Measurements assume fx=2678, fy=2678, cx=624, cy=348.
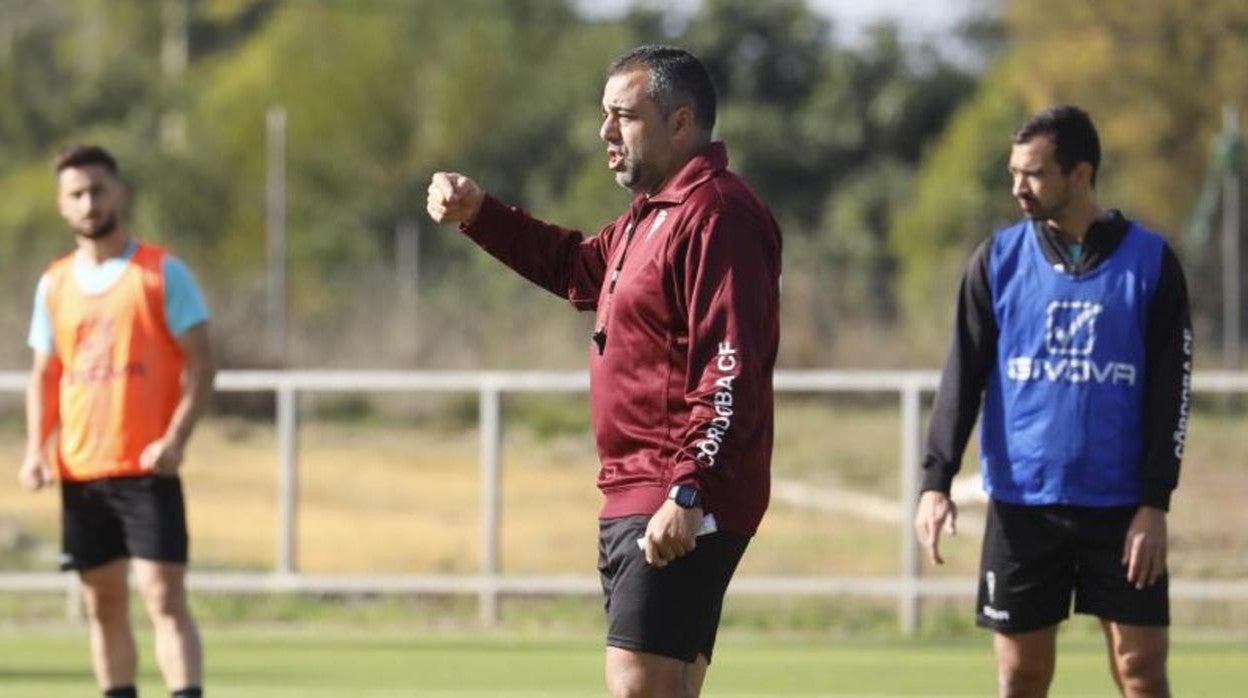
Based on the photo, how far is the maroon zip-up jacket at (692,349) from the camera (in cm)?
642

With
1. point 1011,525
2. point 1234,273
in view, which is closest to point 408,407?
point 1234,273

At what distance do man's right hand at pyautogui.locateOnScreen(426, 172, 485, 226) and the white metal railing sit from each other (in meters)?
8.28

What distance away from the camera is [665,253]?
658 centimetres

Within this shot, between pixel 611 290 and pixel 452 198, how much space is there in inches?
22.5

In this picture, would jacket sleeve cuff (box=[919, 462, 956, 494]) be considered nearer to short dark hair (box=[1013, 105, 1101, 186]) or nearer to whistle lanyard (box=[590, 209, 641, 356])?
short dark hair (box=[1013, 105, 1101, 186])

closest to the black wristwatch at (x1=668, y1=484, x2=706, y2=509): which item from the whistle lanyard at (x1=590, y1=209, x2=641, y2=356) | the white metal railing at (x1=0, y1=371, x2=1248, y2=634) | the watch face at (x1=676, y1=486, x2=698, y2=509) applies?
the watch face at (x1=676, y1=486, x2=698, y2=509)

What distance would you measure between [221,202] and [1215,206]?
2257cm

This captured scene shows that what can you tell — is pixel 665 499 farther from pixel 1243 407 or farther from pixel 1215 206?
pixel 1215 206

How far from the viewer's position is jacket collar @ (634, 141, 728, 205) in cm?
660

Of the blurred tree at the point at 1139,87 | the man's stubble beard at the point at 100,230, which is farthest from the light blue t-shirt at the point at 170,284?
Answer: the blurred tree at the point at 1139,87

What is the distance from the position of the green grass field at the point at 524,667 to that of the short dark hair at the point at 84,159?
10.0 feet

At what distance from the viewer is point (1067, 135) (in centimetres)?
774

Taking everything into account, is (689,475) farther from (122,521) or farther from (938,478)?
(122,521)

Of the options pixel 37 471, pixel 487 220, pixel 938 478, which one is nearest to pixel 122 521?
pixel 37 471
